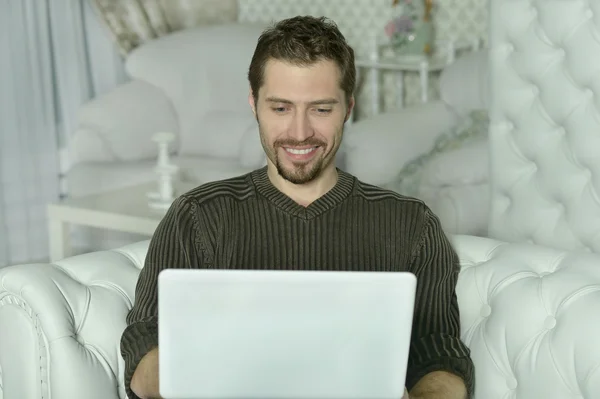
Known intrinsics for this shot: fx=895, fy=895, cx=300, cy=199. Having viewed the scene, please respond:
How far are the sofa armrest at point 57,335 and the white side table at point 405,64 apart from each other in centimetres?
300

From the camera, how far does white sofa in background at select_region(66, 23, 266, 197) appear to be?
14.0 ft

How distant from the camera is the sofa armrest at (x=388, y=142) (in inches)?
147

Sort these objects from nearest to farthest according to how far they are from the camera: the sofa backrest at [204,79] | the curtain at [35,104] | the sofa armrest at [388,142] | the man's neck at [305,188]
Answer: the man's neck at [305,188] → the sofa armrest at [388,142] → the sofa backrest at [204,79] → the curtain at [35,104]

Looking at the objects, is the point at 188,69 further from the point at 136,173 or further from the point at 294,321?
the point at 294,321

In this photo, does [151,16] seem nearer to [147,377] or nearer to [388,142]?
[388,142]

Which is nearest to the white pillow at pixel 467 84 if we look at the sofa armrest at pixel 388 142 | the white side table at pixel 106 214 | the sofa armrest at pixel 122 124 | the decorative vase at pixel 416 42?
the sofa armrest at pixel 388 142

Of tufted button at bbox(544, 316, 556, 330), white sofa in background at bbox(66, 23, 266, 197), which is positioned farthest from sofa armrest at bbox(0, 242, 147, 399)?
white sofa in background at bbox(66, 23, 266, 197)

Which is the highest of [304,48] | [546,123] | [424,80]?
[304,48]

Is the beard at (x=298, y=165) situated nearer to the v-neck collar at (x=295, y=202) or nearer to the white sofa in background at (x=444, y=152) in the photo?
the v-neck collar at (x=295, y=202)

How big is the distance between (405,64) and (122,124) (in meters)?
1.47

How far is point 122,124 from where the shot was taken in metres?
4.43

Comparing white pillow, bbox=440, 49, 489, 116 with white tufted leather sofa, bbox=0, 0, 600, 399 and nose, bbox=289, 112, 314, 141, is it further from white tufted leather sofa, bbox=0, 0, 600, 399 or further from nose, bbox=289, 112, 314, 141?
nose, bbox=289, 112, 314, 141

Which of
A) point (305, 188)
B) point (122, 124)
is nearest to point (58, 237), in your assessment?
point (122, 124)

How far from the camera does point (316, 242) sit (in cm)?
174
